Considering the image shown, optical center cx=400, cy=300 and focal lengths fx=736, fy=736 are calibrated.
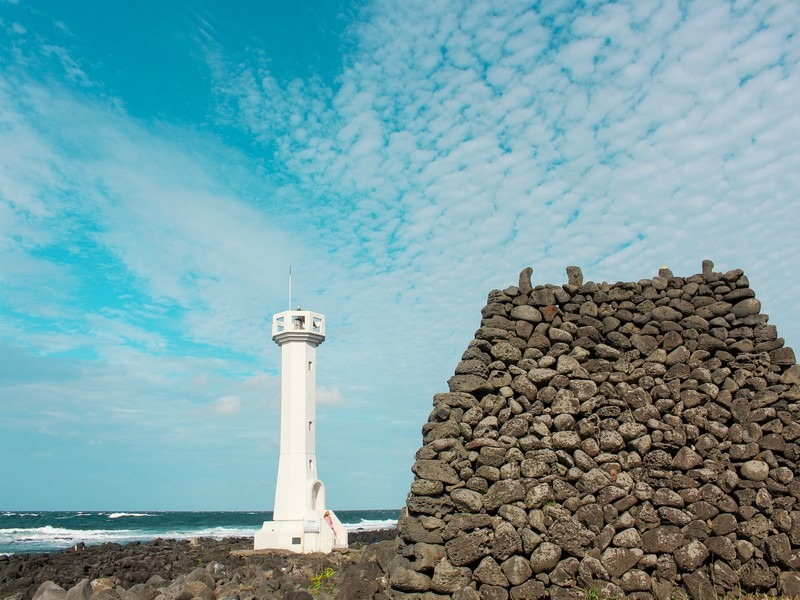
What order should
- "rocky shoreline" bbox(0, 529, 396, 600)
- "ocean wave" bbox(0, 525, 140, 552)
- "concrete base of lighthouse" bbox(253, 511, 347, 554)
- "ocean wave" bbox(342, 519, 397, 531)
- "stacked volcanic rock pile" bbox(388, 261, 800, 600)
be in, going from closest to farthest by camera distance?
"stacked volcanic rock pile" bbox(388, 261, 800, 600), "rocky shoreline" bbox(0, 529, 396, 600), "concrete base of lighthouse" bbox(253, 511, 347, 554), "ocean wave" bbox(0, 525, 140, 552), "ocean wave" bbox(342, 519, 397, 531)

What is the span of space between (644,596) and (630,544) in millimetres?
464

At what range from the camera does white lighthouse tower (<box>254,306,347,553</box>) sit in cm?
2436

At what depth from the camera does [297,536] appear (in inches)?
956

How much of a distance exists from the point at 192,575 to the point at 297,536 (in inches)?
385

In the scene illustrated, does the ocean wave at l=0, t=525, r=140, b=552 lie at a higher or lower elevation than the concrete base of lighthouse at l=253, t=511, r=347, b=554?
higher

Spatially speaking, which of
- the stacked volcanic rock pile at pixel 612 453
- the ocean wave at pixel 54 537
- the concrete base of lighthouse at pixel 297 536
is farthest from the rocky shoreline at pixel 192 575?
the ocean wave at pixel 54 537

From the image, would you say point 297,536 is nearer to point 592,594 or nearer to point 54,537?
point 592,594

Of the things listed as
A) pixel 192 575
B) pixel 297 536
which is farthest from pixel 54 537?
pixel 192 575

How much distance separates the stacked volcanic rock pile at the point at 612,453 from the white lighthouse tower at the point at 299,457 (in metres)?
17.7

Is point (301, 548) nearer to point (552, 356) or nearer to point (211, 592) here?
point (211, 592)

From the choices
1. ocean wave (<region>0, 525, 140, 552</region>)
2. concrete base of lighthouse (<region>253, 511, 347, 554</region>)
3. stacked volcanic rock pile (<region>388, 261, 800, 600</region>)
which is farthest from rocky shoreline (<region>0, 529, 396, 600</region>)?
ocean wave (<region>0, 525, 140, 552</region>)

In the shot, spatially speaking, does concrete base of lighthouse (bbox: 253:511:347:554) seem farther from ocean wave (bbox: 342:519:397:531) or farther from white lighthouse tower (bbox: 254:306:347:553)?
ocean wave (bbox: 342:519:397:531)

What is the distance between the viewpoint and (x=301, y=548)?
24.4 metres

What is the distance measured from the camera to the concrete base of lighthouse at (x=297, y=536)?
2423 centimetres
